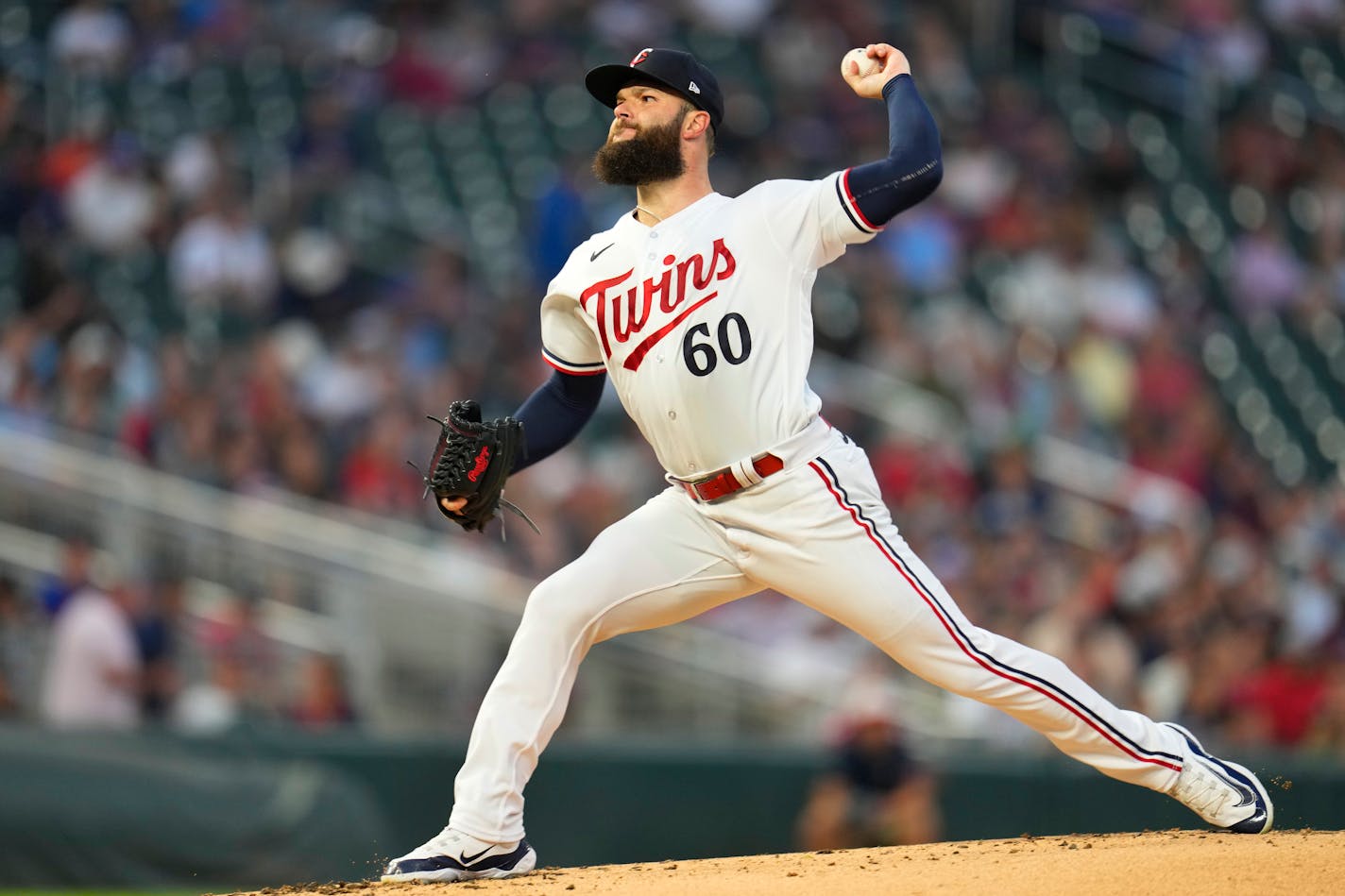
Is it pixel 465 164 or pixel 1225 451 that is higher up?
pixel 465 164

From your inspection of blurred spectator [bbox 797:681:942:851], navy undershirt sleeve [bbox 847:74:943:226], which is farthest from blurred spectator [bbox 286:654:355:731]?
navy undershirt sleeve [bbox 847:74:943:226]

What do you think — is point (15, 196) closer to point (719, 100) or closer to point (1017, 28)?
point (719, 100)

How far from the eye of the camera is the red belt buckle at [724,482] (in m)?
4.62

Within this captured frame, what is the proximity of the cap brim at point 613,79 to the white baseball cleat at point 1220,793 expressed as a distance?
2.08m

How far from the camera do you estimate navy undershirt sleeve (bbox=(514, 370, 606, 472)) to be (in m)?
4.93

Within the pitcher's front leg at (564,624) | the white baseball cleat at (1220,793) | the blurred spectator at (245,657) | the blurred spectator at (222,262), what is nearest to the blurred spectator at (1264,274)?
the blurred spectator at (222,262)

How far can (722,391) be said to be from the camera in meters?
4.61

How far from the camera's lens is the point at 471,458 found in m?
4.68

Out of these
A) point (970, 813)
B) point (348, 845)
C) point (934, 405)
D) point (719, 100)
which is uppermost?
point (719, 100)

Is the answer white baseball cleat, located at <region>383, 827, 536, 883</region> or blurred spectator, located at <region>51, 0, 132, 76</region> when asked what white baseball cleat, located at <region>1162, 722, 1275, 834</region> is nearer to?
white baseball cleat, located at <region>383, 827, 536, 883</region>

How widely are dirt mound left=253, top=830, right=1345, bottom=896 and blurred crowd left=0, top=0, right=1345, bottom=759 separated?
415cm

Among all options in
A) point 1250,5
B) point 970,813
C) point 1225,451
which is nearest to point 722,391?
point 970,813

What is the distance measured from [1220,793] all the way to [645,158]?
2177 mm

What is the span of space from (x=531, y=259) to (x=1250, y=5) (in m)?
7.56
